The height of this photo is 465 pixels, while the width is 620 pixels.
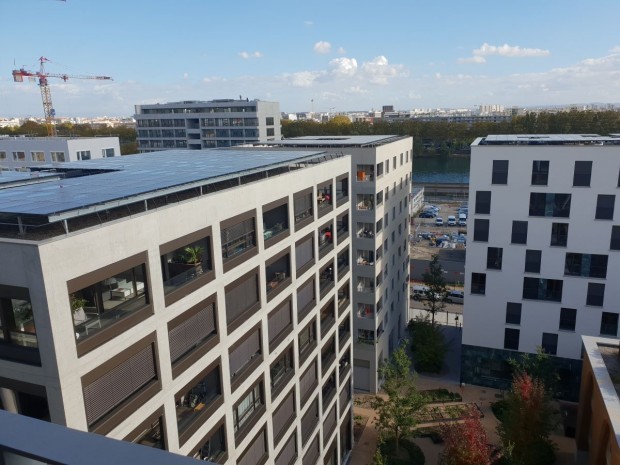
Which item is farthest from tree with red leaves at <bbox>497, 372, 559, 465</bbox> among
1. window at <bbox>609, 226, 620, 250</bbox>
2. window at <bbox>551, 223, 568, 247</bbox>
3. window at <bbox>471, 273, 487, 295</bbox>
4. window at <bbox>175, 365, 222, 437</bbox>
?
window at <bbox>175, 365, 222, 437</bbox>

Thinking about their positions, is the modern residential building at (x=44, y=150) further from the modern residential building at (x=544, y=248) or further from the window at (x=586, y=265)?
the window at (x=586, y=265)

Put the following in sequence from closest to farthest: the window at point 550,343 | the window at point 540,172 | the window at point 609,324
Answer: the window at point 540,172 → the window at point 609,324 → the window at point 550,343

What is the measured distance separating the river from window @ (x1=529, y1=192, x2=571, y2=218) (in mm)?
121952

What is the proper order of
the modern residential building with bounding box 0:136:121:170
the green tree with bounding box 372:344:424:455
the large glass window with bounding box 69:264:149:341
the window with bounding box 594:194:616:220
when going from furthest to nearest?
the modern residential building with bounding box 0:136:121:170, the window with bounding box 594:194:616:220, the green tree with bounding box 372:344:424:455, the large glass window with bounding box 69:264:149:341

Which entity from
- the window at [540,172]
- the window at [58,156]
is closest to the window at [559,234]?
the window at [540,172]

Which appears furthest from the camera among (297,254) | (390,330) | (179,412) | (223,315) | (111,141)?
(111,141)

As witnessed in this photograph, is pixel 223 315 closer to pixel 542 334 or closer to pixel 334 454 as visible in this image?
pixel 334 454

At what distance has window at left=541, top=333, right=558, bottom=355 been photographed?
4169 centimetres

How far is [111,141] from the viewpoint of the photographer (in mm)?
69875

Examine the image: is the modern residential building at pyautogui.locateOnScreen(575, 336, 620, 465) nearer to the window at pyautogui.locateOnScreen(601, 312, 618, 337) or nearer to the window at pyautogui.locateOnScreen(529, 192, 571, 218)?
the window at pyautogui.locateOnScreen(601, 312, 618, 337)

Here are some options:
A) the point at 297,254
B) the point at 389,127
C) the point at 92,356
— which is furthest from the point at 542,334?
the point at 389,127

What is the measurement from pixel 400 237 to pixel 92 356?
42.8 meters

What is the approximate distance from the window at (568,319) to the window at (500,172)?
12254 millimetres

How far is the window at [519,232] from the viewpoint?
40594mm
